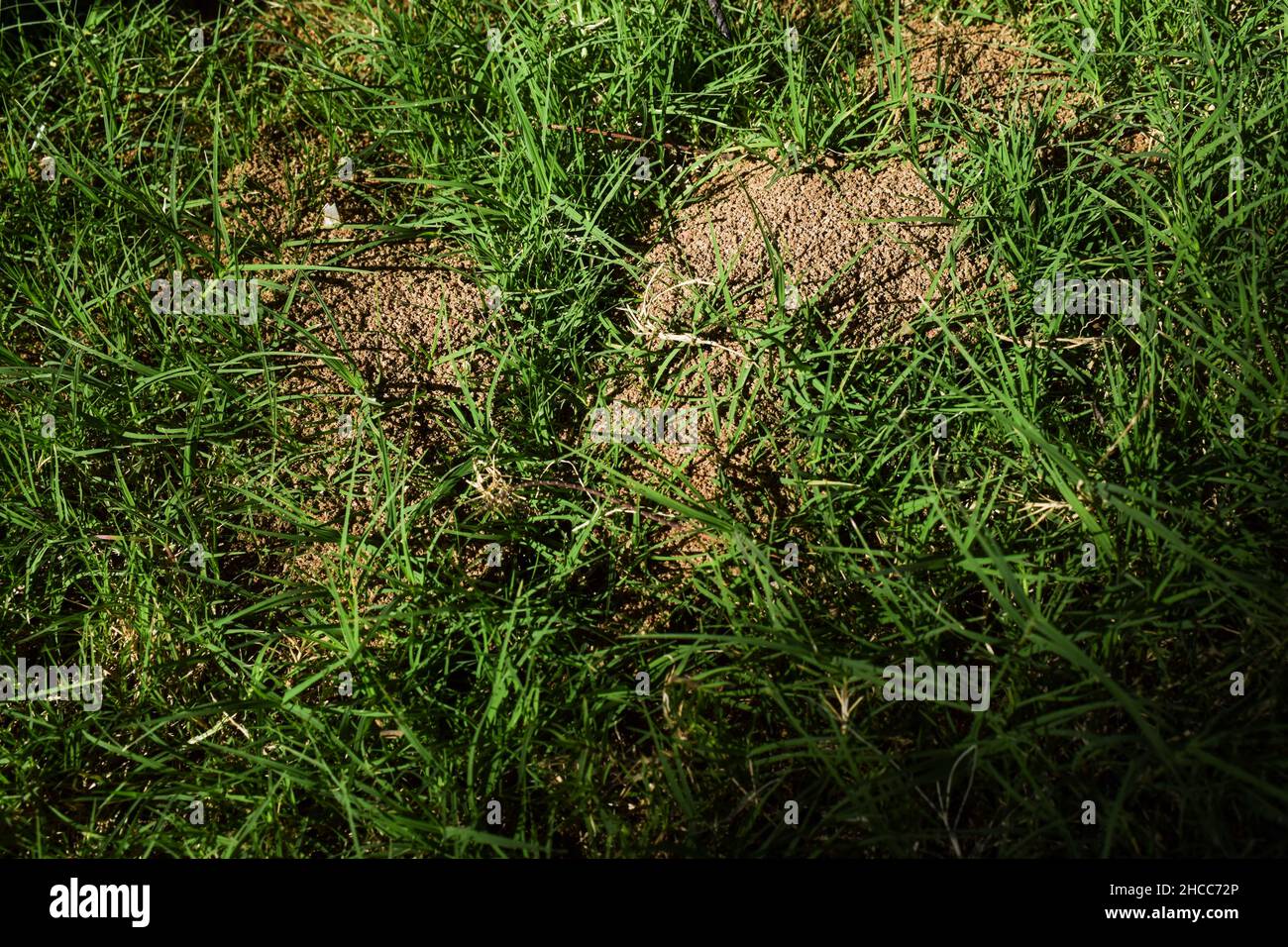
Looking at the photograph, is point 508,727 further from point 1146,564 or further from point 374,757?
point 1146,564

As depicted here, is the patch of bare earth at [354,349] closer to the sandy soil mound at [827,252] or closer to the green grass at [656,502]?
the green grass at [656,502]

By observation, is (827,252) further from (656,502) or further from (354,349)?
(354,349)

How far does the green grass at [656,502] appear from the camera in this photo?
2.08 metres

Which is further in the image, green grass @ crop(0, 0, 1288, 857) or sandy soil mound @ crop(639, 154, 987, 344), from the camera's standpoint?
sandy soil mound @ crop(639, 154, 987, 344)

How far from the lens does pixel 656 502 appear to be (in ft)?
8.00

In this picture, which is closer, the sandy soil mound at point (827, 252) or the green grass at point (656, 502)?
the green grass at point (656, 502)

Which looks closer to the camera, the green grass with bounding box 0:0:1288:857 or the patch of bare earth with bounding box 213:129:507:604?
the green grass with bounding box 0:0:1288:857

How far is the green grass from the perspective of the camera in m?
2.08

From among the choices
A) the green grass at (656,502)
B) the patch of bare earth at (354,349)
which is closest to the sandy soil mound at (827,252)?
the green grass at (656,502)

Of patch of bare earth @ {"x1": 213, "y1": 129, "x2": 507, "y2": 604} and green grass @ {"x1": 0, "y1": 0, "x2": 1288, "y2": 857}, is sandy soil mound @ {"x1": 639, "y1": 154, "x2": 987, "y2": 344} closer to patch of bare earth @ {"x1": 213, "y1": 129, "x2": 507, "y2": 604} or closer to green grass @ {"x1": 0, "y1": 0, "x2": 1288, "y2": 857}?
green grass @ {"x1": 0, "y1": 0, "x2": 1288, "y2": 857}

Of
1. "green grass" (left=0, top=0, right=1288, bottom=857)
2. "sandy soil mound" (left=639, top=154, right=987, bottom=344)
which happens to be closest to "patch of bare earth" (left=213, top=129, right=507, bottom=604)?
"green grass" (left=0, top=0, right=1288, bottom=857)

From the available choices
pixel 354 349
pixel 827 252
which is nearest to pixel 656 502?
pixel 827 252
